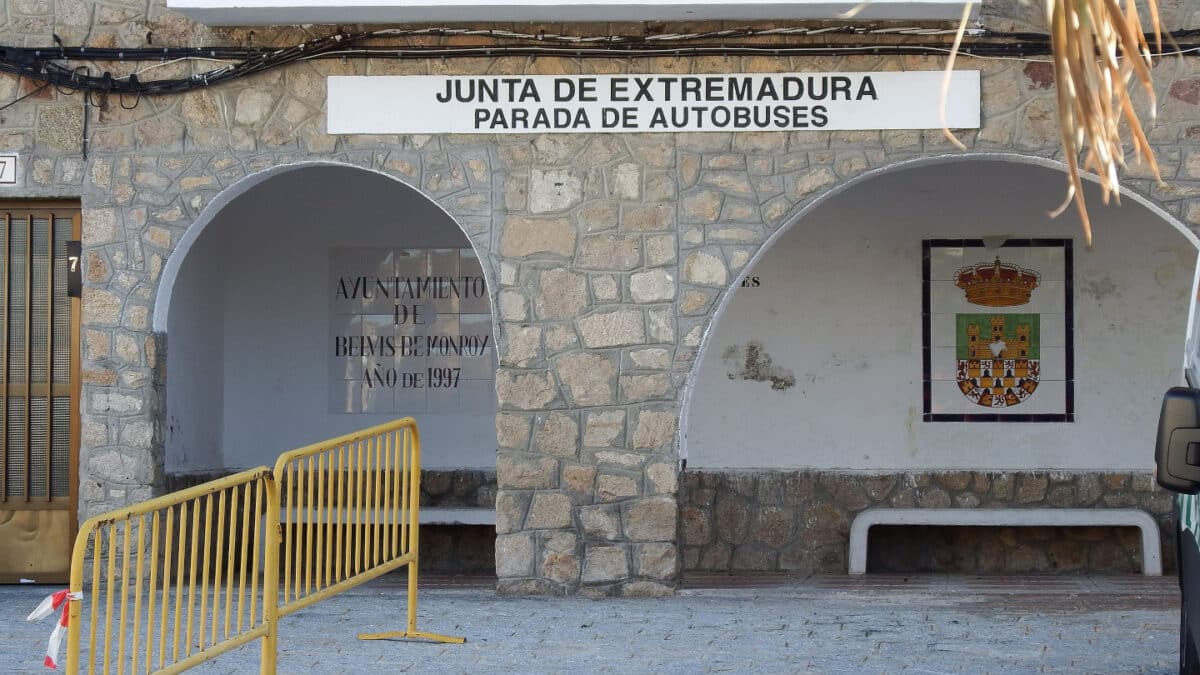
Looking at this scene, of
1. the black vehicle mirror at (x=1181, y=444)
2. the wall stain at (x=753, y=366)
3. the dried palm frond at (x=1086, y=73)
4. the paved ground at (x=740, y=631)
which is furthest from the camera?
the wall stain at (x=753, y=366)

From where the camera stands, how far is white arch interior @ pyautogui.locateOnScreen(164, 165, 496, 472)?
10.4 m

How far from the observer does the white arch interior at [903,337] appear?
32.8ft

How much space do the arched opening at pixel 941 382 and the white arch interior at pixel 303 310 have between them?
5.92 feet

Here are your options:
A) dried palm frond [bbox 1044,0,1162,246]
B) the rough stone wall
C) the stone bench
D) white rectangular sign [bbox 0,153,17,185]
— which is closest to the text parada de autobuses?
white rectangular sign [bbox 0,153,17,185]

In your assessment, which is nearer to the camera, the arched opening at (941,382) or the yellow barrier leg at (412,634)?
the yellow barrier leg at (412,634)

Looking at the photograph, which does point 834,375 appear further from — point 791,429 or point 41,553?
point 41,553

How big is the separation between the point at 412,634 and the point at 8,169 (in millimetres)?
3660

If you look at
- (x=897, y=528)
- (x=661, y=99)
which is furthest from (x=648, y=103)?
(x=897, y=528)

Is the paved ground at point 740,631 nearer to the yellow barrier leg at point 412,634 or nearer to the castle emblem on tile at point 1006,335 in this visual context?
the yellow barrier leg at point 412,634

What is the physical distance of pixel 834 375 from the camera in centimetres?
1020

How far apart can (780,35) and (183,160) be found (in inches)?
134

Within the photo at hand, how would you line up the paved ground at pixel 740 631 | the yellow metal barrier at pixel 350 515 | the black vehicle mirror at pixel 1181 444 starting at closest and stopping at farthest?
the black vehicle mirror at pixel 1181 444 < the yellow metal barrier at pixel 350 515 < the paved ground at pixel 740 631

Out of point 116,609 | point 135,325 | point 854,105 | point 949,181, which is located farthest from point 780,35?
point 116,609

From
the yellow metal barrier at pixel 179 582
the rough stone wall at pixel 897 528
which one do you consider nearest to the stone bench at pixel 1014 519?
the rough stone wall at pixel 897 528
